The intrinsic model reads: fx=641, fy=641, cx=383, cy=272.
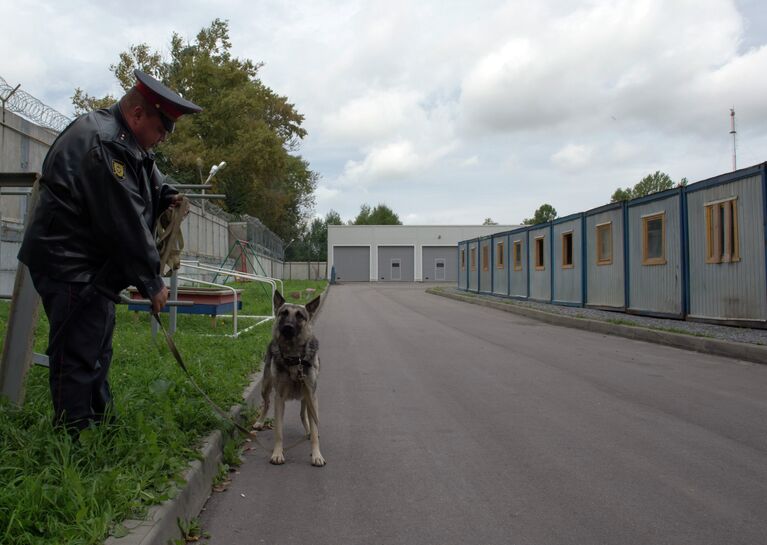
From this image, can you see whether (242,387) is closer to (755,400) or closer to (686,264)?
(755,400)

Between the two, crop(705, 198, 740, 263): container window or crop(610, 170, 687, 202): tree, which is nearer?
crop(705, 198, 740, 263): container window

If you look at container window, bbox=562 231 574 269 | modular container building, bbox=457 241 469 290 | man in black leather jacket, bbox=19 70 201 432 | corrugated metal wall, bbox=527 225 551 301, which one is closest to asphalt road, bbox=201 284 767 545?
man in black leather jacket, bbox=19 70 201 432

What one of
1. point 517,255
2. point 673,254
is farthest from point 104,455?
point 517,255

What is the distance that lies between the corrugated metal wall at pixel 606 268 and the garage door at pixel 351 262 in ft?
146

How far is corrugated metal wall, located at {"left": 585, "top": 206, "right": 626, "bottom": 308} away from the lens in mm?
17469

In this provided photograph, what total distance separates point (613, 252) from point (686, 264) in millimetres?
3504

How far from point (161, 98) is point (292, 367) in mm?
2107

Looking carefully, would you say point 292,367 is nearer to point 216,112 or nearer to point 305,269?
point 216,112

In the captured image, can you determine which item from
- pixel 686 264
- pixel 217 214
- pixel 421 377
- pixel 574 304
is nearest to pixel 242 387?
pixel 421 377

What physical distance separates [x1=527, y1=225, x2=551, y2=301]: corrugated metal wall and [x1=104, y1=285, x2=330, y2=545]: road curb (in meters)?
19.4

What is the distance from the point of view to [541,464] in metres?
4.53

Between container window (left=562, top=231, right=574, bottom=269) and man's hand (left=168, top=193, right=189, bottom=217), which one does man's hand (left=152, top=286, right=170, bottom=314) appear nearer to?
man's hand (left=168, top=193, right=189, bottom=217)

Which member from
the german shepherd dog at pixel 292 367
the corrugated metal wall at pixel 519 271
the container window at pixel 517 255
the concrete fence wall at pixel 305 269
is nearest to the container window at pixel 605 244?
the corrugated metal wall at pixel 519 271

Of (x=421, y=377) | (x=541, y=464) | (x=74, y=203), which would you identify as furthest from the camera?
(x=421, y=377)
